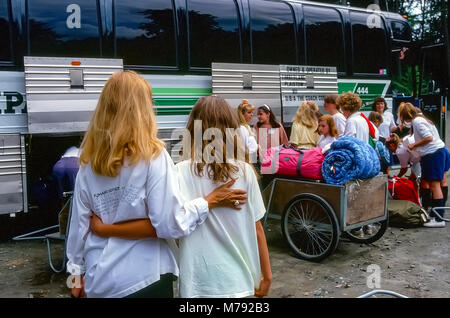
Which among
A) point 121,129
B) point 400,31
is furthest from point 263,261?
point 400,31

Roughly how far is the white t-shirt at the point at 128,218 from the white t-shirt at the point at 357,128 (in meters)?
4.67

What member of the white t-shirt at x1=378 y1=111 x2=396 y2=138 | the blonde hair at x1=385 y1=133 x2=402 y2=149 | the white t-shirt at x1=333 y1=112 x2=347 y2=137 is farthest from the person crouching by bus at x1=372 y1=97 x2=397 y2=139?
the white t-shirt at x1=333 y1=112 x2=347 y2=137

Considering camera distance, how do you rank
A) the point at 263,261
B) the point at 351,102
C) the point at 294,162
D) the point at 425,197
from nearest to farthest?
the point at 263,261, the point at 294,162, the point at 351,102, the point at 425,197

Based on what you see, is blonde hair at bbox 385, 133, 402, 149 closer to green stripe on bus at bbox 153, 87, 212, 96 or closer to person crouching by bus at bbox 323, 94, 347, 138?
person crouching by bus at bbox 323, 94, 347, 138

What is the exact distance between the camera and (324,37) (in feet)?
31.0

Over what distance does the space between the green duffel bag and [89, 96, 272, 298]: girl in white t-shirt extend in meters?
5.07

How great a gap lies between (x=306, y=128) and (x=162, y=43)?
8.38ft

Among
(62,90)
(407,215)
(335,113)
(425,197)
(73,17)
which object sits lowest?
(407,215)

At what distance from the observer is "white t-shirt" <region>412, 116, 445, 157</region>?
23.7 ft

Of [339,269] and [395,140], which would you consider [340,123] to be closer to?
[395,140]

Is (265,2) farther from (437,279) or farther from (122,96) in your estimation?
(122,96)

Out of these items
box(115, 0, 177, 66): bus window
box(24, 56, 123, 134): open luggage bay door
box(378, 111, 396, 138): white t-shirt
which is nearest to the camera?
box(24, 56, 123, 134): open luggage bay door

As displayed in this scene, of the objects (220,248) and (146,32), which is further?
(146,32)

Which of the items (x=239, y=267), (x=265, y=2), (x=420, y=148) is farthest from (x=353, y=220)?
(x=265, y=2)
